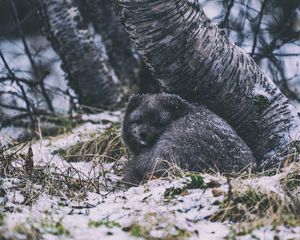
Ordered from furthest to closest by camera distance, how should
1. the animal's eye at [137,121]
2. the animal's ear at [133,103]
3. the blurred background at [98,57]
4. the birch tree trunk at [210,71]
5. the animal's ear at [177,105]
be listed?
1. the blurred background at [98,57]
2. the animal's ear at [133,103]
3. the animal's eye at [137,121]
4. the animal's ear at [177,105]
5. the birch tree trunk at [210,71]

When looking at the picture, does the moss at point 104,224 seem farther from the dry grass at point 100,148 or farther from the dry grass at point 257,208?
the dry grass at point 100,148

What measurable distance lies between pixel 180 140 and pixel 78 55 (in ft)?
11.9

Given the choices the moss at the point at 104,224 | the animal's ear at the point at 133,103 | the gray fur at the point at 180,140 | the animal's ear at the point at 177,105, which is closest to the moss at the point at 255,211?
the moss at the point at 104,224

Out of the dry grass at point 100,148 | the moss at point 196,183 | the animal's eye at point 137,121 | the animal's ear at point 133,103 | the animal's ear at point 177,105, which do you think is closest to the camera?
the moss at point 196,183

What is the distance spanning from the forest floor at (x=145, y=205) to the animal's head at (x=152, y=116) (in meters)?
0.40

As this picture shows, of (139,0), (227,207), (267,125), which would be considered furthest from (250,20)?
(227,207)

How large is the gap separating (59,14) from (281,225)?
5278 millimetres

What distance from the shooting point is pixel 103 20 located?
971cm

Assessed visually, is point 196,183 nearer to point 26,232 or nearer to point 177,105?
point 177,105

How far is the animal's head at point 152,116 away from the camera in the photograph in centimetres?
550

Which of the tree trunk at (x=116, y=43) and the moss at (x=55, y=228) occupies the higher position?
the tree trunk at (x=116, y=43)

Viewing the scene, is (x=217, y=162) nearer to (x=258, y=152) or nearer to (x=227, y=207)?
(x=258, y=152)

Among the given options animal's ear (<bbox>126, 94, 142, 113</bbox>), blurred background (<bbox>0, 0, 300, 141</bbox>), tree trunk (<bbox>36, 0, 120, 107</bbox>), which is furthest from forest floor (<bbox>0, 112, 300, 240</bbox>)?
tree trunk (<bbox>36, 0, 120, 107</bbox>)

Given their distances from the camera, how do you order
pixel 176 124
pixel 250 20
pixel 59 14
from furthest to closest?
1. pixel 59 14
2. pixel 250 20
3. pixel 176 124
